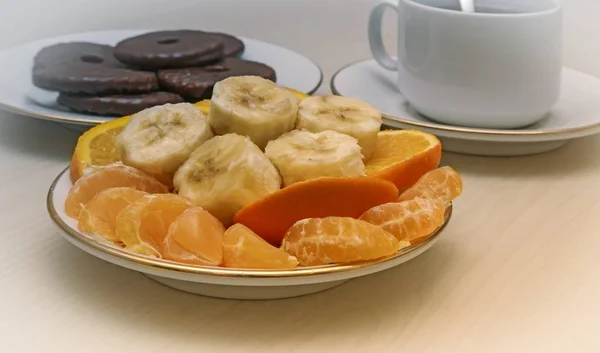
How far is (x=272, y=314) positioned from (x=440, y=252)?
Result: 231mm

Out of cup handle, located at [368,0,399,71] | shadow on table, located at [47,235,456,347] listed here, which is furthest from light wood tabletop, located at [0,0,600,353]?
cup handle, located at [368,0,399,71]

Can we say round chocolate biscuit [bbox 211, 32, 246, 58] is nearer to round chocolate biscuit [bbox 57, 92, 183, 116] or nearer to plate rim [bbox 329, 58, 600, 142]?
round chocolate biscuit [bbox 57, 92, 183, 116]

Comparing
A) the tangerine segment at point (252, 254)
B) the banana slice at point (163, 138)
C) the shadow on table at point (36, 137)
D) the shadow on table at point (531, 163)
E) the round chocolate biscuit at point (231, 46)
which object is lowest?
the shadow on table at point (531, 163)

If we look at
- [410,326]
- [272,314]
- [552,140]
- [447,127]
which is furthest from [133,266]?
[552,140]

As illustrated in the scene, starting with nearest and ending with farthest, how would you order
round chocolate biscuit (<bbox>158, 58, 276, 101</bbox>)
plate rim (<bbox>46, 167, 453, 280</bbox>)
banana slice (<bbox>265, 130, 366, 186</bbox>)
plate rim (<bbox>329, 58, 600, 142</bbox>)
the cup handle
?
plate rim (<bbox>46, 167, 453, 280</bbox>), banana slice (<bbox>265, 130, 366, 186</bbox>), plate rim (<bbox>329, 58, 600, 142</bbox>), round chocolate biscuit (<bbox>158, 58, 276, 101</bbox>), the cup handle

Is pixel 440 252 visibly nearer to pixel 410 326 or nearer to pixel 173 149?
pixel 410 326

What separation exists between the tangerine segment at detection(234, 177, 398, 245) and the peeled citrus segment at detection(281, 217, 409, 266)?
33mm

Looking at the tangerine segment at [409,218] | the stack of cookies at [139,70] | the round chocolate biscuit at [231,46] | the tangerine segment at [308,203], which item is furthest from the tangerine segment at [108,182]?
the round chocolate biscuit at [231,46]

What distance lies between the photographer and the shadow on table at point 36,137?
3.78 ft

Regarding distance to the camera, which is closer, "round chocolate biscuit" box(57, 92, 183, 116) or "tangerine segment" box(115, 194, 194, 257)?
"tangerine segment" box(115, 194, 194, 257)

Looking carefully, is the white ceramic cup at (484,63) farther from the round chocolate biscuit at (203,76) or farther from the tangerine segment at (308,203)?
the tangerine segment at (308,203)

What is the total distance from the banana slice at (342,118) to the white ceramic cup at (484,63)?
217mm

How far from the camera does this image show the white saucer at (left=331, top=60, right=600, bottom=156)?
1.06 m

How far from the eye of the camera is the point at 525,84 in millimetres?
1074
